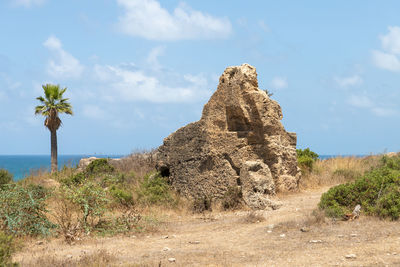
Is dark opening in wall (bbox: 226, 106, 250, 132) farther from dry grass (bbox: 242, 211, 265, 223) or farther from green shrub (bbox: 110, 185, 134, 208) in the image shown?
dry grass (bbox: 242, 211, 265, 223)

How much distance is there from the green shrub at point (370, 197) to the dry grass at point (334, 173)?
173 inches

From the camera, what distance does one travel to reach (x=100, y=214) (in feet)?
32.2

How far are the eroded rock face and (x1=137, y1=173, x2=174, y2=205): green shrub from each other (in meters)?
0.38

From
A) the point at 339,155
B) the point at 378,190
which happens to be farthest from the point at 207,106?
the point at 339,155

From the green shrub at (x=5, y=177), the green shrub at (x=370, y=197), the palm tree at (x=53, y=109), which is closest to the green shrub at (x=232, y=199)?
the green shrub at (x=370, y=197)

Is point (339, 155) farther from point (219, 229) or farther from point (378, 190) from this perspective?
point (219, 229)

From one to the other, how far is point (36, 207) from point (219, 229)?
13.2 ft

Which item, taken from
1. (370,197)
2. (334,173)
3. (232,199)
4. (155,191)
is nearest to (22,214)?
(155,191)

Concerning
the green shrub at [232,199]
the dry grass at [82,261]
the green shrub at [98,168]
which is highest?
the green shrub at [98,168]

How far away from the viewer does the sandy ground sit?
6641 millimetres

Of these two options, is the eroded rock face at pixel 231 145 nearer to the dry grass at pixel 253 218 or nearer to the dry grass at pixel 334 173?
the dry grass at pixel 334 173

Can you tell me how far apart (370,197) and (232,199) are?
11.7ft

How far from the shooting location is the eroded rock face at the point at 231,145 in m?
12.5

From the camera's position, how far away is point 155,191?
42.9 feet
